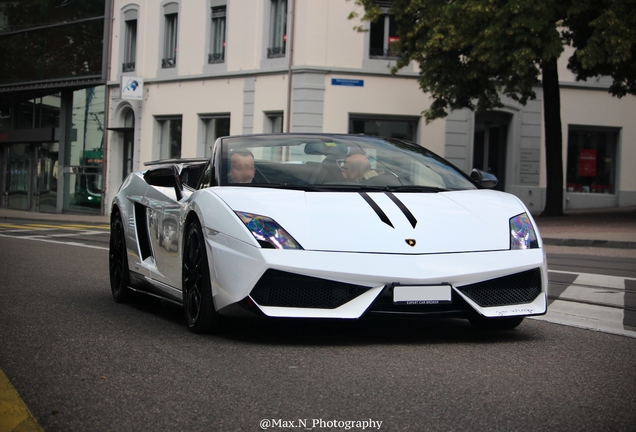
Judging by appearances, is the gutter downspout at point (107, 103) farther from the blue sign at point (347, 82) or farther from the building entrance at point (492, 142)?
the building entrance at point (492, 142)

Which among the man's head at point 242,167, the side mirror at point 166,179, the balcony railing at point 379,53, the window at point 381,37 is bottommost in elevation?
the side mirror at point 166,179

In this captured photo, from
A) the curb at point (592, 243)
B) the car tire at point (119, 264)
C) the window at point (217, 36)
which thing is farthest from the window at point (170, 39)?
the car tire at point (119, 264)

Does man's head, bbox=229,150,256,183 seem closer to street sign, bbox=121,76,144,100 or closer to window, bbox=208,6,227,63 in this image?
window, bbox=208,6,227,63

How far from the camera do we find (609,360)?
202 inches

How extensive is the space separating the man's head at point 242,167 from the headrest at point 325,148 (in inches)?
15.7

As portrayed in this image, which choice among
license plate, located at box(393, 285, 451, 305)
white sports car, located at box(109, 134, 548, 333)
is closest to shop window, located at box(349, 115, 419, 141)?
white sports car, located at box(109, 134, 548, 333)

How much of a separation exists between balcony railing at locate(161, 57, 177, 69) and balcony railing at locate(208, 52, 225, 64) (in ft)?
5.79

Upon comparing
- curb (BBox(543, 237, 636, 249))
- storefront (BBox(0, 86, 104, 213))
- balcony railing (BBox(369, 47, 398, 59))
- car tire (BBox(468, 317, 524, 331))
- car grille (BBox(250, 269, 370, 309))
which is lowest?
car tire (BBox(468, 317, 524, 331))

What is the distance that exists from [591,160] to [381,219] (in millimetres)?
26000

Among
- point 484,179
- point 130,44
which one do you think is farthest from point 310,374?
point 130,44

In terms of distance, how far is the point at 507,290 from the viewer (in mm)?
5523

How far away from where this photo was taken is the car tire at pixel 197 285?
18.6 ft

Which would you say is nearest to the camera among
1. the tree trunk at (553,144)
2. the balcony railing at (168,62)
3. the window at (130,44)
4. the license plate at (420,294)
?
the license plate at (420,294)

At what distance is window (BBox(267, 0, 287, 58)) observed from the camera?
94.1 ft
